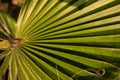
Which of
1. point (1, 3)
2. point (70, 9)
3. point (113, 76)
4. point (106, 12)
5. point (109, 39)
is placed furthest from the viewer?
point (1, 3)

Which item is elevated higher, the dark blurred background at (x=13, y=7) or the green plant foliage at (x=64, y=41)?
the dark blurred background at (x=13, y=7)

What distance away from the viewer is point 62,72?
195 centimetres

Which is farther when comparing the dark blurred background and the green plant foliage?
the dark blurred background

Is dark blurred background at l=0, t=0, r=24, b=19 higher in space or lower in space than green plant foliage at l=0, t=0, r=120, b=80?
higher

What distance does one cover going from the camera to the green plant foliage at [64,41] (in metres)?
1.93

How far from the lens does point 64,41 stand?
7.00ft

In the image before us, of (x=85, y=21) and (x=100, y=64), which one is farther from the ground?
(x=85, y=21)

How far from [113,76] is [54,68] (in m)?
0.42

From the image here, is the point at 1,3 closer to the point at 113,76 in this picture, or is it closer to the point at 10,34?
the point at 10,34

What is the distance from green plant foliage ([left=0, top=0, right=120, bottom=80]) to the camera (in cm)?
193

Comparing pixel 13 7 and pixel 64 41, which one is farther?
pixel 13 7

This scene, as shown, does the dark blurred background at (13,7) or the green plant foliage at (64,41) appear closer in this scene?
the green plant foliage at (64,41)

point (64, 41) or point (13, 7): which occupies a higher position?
point (13, 7)

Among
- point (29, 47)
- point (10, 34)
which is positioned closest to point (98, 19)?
point (29, 47)
